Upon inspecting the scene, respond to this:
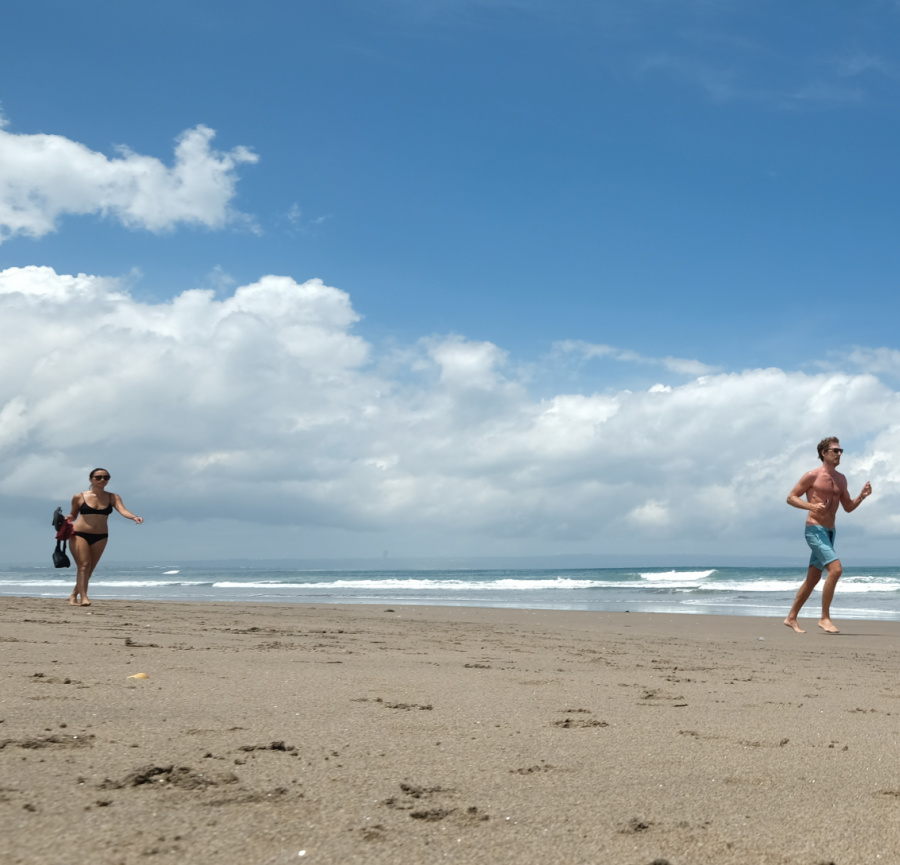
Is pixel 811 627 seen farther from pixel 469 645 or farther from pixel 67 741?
pixel 67 741

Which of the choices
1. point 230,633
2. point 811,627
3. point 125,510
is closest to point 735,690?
point 230,633

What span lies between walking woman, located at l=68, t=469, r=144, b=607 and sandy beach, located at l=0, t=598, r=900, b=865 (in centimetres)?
406

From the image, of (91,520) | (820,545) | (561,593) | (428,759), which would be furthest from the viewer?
(561,593)

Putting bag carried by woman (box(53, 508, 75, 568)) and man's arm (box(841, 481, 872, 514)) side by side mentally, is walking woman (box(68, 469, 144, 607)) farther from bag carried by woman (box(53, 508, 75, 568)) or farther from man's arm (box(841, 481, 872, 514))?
man's arm (box(841, 481, 872, 514))

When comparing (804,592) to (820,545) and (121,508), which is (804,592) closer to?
(820,545)

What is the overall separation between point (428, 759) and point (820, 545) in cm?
727

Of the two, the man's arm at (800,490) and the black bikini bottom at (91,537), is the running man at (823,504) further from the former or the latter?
the black bikini bottom at (91,537)

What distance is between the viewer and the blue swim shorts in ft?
28.5

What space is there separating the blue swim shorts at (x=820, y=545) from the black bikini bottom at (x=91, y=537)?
8.24m

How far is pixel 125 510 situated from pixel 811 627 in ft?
27.9

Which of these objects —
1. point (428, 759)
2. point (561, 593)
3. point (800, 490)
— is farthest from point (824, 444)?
point (561, 593)

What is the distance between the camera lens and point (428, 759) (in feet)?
9.05

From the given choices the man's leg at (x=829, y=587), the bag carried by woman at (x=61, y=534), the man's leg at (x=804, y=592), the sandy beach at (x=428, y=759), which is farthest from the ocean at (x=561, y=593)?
the sandy beach at (x=428, y=759)

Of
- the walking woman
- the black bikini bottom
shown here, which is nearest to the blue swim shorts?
the walking woman
